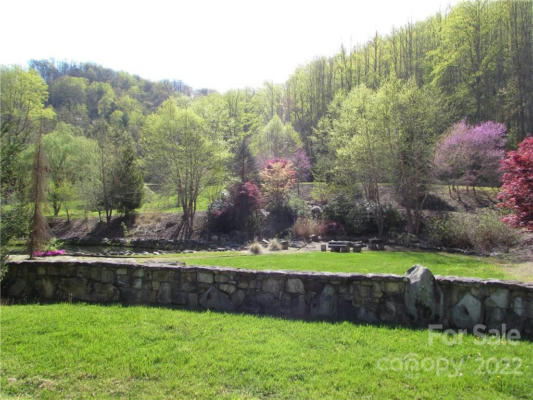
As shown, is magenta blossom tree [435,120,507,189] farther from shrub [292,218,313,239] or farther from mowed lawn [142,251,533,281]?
mowed lawn [142,251,533,281]

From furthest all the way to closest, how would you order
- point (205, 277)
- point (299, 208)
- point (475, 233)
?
point (299, 208) < point (475, 233) < point (205, 277)

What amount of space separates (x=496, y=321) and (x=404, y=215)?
14921mm

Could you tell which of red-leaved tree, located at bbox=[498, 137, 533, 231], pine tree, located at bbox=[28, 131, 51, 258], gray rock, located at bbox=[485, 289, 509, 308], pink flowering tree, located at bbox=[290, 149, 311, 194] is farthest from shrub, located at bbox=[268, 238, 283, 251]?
pink flowering tree, located at bbox=[290, 149, 311, 194]

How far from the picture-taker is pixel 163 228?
22.2 meters

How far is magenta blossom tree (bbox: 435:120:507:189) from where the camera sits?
19953 millimetres

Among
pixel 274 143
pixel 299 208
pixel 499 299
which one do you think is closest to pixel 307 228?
pixel 299 208

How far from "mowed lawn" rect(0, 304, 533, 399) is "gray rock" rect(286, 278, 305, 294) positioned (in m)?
0.63

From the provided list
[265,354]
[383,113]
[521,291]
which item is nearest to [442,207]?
[383,113]

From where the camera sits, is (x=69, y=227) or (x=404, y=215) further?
(x=69, y=227)

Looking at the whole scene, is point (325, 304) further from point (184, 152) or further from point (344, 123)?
point (184, 152)

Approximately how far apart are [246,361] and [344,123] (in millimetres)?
18663

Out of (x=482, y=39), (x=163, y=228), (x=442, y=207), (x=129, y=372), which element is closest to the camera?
(x=129, y=372)

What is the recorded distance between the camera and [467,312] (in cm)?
439

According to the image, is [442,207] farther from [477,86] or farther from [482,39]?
[482,39]
